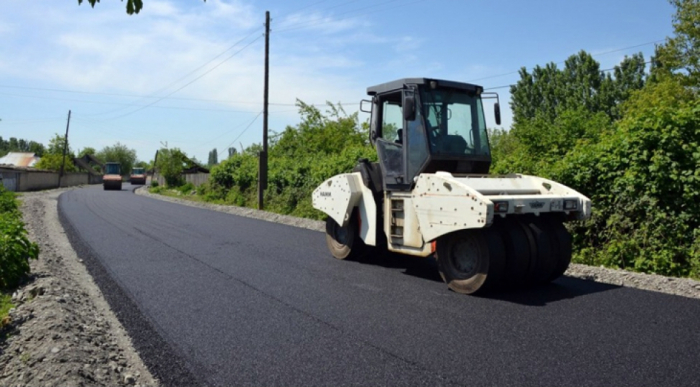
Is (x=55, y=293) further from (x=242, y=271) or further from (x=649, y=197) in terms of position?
(x=649, y=197)

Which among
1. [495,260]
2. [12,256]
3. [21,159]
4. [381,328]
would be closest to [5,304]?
[12,256]

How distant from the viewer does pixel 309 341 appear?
4.84 meters

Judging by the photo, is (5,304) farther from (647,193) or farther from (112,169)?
(112,169)

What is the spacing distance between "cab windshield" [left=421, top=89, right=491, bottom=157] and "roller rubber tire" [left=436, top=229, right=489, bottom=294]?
1.27m

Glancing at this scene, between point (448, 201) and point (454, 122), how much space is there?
1599 millimetres

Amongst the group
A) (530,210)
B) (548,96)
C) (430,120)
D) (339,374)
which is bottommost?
(339,374)

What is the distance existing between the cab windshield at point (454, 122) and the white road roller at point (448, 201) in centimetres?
1

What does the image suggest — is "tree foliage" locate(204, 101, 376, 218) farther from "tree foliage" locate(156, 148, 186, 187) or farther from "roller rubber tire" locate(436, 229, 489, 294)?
"tree foliage" locate(156, 148, 186, 187)

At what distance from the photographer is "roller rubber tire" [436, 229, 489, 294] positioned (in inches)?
253

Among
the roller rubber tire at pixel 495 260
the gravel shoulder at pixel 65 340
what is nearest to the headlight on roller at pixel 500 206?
the roller rubber tire at pixel 495 260

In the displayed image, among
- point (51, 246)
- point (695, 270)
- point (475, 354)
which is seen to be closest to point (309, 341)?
point (475, 354)

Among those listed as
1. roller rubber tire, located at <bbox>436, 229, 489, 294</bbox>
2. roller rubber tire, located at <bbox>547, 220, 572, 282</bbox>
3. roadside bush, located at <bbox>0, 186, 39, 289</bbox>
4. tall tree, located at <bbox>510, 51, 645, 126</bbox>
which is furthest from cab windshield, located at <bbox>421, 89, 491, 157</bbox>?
tall tree, located at <bbox>510, 51, 645, 126</bbox>

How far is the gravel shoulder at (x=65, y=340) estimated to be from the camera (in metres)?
4.00

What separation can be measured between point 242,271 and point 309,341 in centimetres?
355
